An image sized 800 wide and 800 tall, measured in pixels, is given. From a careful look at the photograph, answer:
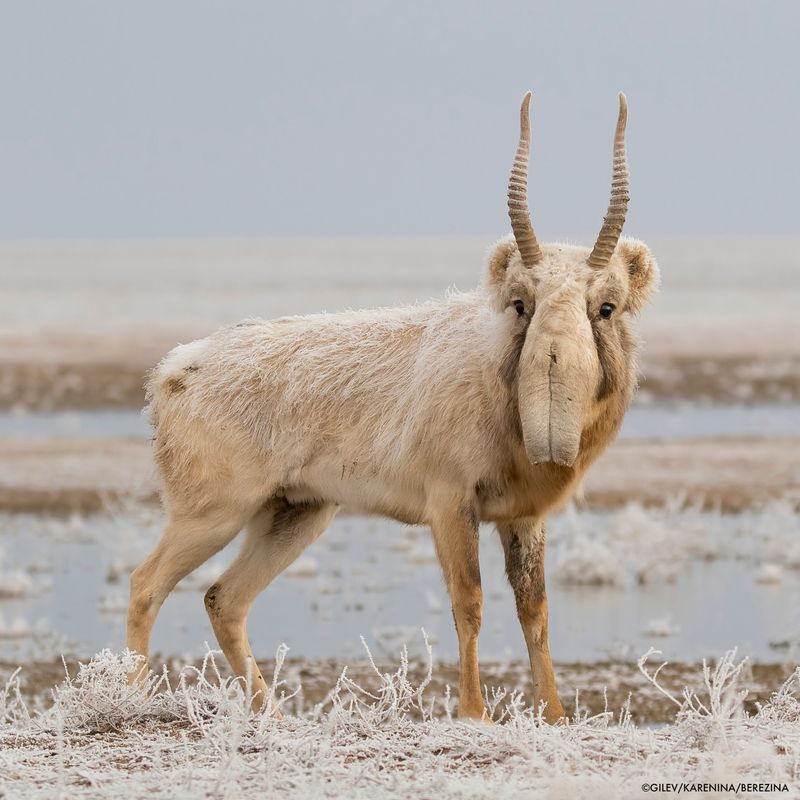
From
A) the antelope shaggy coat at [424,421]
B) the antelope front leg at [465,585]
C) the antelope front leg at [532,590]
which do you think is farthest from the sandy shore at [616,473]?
the antelope front leg at [465,585]

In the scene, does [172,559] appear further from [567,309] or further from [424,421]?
[567,309]

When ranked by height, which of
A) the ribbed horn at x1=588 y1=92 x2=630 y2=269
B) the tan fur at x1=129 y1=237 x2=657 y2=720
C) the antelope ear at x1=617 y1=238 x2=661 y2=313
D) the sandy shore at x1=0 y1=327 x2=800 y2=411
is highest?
the ribbed horn at x1=588 y1=92 x2=630 y2=269

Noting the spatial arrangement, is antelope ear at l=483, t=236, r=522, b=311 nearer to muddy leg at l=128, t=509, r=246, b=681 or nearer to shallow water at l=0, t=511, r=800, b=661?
muddy leg at l=128, t=509, r=246, b=681

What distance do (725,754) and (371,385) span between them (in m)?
3.12

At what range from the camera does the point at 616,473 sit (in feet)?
69.9

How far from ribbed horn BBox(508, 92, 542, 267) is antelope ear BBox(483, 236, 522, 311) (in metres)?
0.16

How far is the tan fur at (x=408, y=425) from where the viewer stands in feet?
23.9

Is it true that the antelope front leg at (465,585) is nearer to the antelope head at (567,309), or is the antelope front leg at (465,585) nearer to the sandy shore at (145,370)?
the antelope head at (567,309)

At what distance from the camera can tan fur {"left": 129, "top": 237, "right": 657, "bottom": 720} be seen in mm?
7281

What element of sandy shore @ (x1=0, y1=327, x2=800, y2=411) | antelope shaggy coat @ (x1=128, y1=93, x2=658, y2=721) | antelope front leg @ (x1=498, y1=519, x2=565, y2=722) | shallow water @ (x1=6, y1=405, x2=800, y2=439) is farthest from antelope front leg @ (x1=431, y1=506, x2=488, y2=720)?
sandy shore @ (x1=0, y1=327, x2=800, y2=411)

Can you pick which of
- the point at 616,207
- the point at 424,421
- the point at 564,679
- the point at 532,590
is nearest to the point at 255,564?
the point at 424,421

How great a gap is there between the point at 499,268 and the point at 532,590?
1640mm

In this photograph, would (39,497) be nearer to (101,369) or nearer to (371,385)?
(371,385)

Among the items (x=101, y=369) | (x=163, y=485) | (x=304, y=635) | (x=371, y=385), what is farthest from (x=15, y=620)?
(x=101, y=369)
